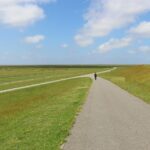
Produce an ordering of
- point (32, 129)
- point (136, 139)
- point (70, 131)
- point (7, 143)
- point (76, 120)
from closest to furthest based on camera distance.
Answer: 1. point (136, 139)
2. point (7, 143)
3. point (70, 131)
4. point (32, 129)
5. point (76, 120)

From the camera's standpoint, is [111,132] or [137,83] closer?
[111,132]

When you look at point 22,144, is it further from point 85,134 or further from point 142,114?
point 142,114

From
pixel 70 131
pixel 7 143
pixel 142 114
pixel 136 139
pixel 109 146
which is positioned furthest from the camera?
pixel 142 114

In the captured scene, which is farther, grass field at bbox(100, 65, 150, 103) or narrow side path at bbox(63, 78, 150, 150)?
grass field at bbox(100, 65, 150, 103)

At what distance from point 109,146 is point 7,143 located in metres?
3.83

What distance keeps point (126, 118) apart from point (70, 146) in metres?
6.33

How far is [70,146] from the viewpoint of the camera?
10250mm

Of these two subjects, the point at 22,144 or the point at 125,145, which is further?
the point at 22,144

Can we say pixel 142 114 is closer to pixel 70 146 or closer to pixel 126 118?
pixel 126 118

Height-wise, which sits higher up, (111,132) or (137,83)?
(111,132)

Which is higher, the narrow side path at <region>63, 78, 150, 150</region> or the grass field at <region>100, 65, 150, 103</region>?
the narrow side path at <region>63, 78, 150, 150</region>

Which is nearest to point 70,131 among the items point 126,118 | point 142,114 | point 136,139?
point 136,139

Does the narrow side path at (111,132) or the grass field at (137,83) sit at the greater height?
the narrow side path at (111,132)

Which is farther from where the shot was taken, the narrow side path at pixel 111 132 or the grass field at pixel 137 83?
the grass field at pixel 137 83
